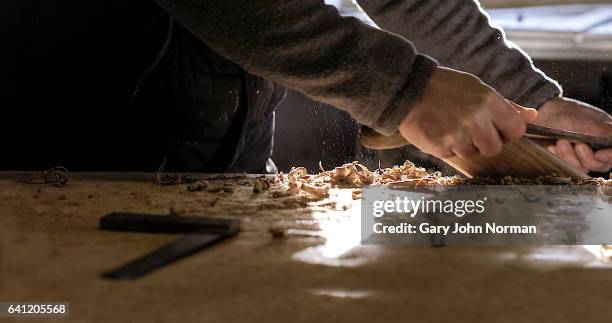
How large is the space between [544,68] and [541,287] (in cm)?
259

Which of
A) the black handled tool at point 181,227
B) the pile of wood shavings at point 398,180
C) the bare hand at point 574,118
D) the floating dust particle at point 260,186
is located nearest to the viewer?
the black handled tool at point 181,227

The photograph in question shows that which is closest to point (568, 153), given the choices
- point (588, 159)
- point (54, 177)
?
point (588, 159)

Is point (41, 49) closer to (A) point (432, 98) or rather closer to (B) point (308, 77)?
(B) point (308, 77)

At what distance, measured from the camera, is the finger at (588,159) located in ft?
4.33

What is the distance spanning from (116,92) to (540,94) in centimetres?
100

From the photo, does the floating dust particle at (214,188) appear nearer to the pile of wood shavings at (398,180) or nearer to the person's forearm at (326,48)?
the pile of wood shavings at (398,180)

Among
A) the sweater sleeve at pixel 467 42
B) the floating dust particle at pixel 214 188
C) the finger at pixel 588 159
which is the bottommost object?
the floating dust particle at pixel 214 188

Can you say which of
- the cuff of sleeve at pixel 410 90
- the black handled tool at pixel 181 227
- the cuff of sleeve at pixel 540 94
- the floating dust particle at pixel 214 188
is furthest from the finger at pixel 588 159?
the black handled tool at pixel 181 227

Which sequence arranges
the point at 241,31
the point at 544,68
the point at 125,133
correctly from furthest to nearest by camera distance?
the point at 544,68, the point at 125,133, the point at 241,31

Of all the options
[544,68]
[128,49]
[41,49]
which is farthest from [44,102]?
[544,68]

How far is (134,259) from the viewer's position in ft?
2.06

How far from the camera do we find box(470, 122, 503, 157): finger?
103 cm

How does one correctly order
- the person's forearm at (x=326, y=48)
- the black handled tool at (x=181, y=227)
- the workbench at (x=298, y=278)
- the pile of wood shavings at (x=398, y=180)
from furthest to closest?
1. the pile of wood shavings at (x=398, y=180)
2. the person's forearm at (x=326, y=48)
3. the black handled tool at (x=181, y=227)
4. the workbench at (x=298, y=278)

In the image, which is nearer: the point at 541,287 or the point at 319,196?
the point at 541,287
